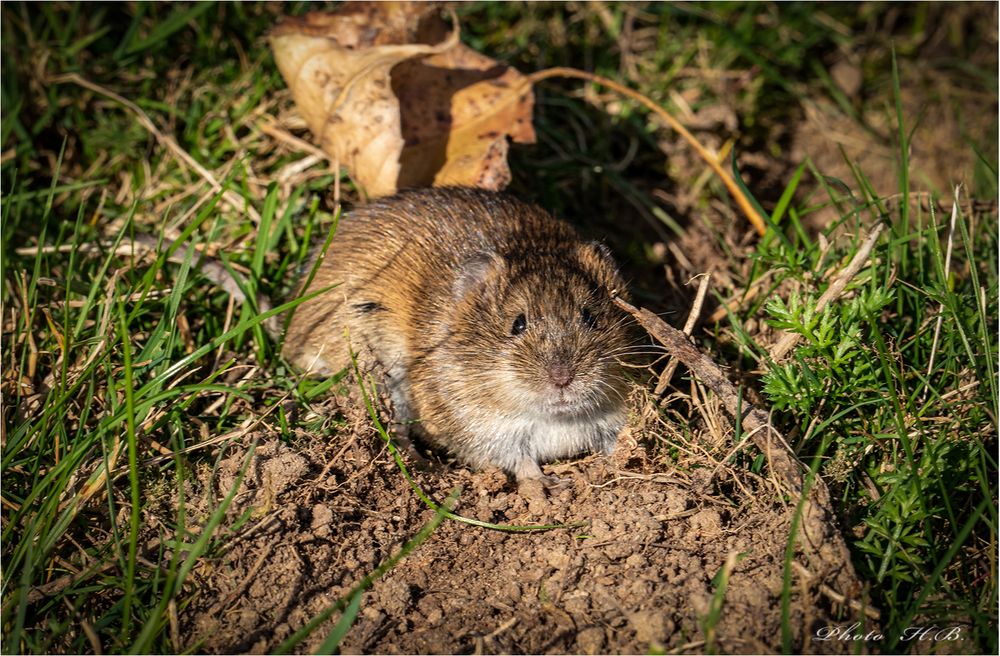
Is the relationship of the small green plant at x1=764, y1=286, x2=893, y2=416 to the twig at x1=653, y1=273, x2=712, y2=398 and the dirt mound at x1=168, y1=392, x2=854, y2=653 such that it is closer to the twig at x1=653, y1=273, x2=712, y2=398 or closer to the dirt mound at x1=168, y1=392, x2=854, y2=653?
the twig at x1=653, y1=273, x2=712, y2=398

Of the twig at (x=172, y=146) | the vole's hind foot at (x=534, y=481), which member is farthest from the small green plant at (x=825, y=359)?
the twig at (x=172, y=146)

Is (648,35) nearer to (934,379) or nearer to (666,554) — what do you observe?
(934,379)

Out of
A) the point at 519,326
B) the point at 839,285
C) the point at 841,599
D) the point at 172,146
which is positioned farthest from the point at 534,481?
the point at 172,146

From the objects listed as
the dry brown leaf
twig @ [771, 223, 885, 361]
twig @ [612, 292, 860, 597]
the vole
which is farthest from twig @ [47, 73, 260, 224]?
twig @ [771, 223, 885, 361]

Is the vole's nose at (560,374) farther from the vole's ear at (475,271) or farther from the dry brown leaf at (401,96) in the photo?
the dry brown leaf at (401,96)

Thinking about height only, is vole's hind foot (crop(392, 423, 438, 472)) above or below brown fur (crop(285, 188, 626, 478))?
below

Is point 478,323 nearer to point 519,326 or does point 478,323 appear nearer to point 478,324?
point 478,324

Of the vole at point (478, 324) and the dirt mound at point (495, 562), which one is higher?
the vole at point (478, 324)
